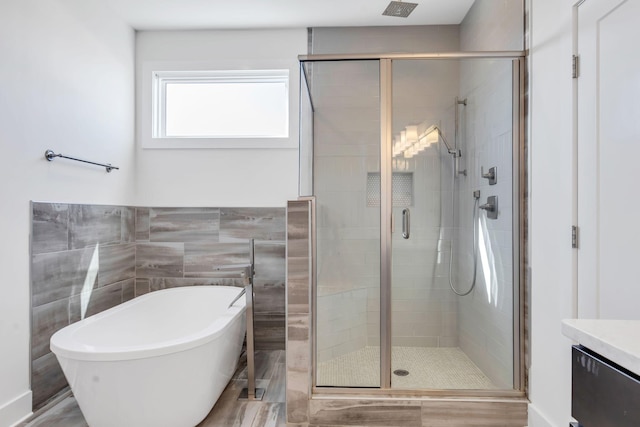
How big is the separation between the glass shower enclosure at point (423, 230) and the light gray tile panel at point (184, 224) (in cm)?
112

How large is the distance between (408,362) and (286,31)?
104 inches

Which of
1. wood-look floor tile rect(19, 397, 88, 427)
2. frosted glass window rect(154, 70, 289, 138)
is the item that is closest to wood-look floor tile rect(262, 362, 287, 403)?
wood-look floor tile rect(19, 397, 88, 427)

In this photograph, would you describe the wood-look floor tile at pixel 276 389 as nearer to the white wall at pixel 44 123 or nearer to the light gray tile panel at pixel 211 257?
the light gray tile panel at pixel 211 257

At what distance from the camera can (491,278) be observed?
6.82 feet

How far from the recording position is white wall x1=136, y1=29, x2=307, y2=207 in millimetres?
2814

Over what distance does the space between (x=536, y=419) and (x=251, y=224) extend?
2.23 meters

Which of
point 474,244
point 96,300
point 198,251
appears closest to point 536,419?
point 474,244

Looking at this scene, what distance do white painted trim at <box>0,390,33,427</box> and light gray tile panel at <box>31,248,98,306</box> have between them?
1.60ft

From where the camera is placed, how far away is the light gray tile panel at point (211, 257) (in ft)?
9.28

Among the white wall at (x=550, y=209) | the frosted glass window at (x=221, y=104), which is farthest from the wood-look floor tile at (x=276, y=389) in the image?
the frosted glass window at (x=221, y=104)

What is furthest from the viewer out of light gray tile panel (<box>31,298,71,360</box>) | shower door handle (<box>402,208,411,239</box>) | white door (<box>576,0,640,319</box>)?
shower door handle (<box>402,208,411,239</box>)

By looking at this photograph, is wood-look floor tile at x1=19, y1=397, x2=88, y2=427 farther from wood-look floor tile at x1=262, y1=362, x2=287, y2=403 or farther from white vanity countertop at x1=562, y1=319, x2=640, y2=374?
white vanity countertop at x1=562, y1=319, x2=640, y2=374

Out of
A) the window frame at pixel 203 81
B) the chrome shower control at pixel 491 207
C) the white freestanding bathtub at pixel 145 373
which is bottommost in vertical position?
the white freestanding bathtub at pixel 145 373

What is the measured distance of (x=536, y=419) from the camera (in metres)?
1.75
